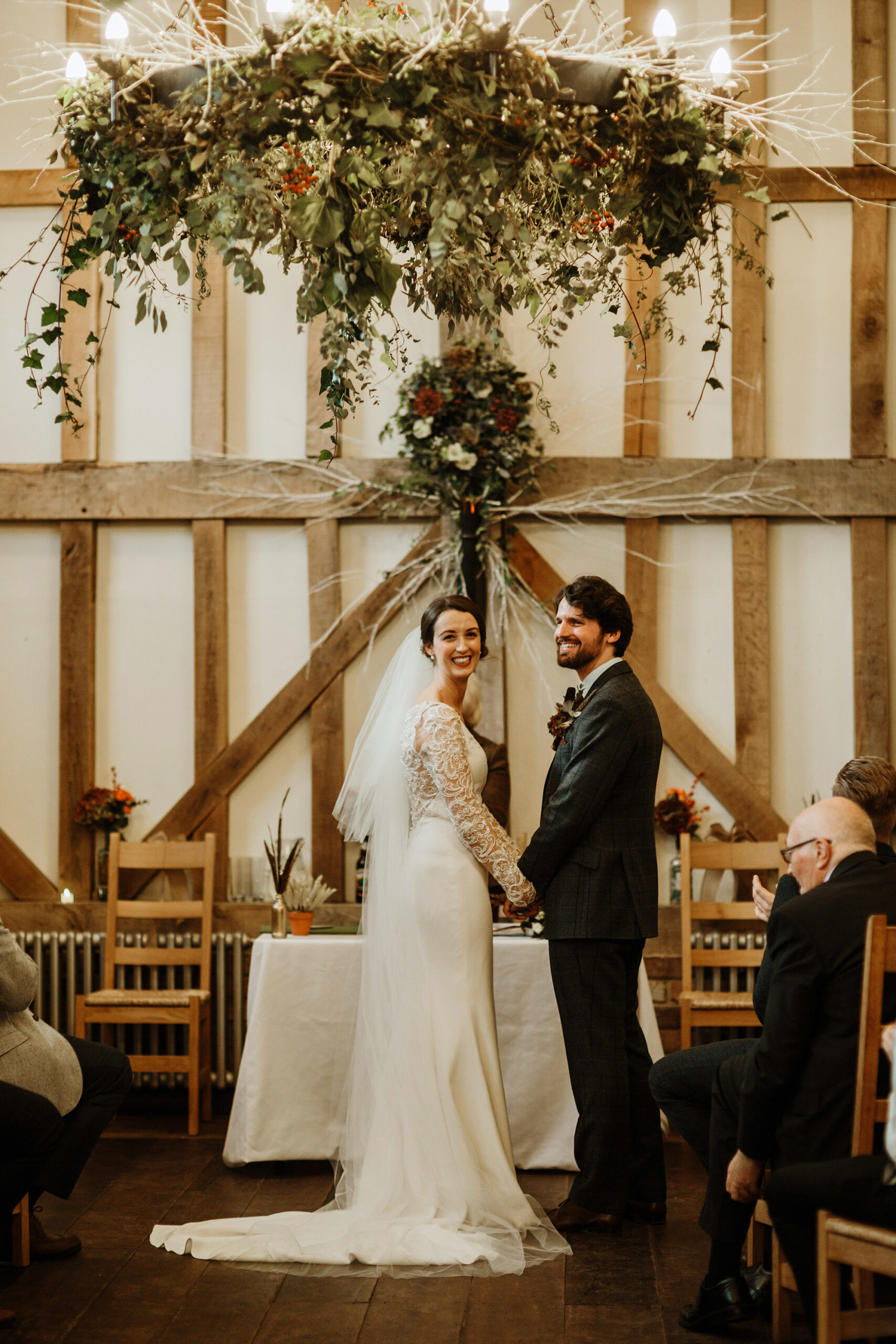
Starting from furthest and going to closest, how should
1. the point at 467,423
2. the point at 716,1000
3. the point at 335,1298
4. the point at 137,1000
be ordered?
the point at 467,423
the point at 137,1000
the point at 716,1000
the point at 335,1298

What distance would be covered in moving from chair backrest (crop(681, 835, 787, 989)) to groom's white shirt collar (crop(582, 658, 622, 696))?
1.65 m

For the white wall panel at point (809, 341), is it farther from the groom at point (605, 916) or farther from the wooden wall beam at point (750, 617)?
the groom at point (605, 916)

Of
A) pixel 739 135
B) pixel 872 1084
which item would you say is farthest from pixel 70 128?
pixel 872 1084

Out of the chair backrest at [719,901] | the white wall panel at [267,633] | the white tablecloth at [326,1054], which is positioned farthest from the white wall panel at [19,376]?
the chair backrest at [719,901]

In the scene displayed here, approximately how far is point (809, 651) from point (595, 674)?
7.64 ft

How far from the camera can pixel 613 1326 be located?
2.91 m

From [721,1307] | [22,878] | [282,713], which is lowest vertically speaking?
[721,1307]

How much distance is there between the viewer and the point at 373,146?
2.30 m

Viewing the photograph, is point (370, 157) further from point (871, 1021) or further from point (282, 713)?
point (282, 713)

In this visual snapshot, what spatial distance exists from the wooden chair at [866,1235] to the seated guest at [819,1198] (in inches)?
1.3

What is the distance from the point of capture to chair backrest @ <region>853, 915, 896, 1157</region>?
2.41 m

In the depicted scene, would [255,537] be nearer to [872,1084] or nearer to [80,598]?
[80,598]

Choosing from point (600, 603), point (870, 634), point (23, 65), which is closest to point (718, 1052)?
point (600, 603)

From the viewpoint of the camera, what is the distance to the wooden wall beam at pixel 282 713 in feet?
18.6
